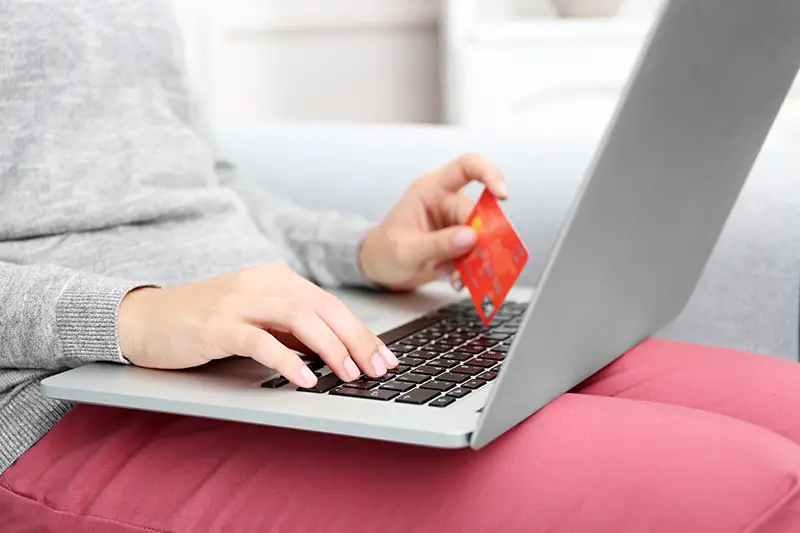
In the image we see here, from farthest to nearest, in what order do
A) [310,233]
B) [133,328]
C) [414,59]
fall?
1. [414,59]
2. [310,233]
3. [133,328]

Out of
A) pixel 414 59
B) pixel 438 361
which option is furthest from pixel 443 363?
pixel 414 59

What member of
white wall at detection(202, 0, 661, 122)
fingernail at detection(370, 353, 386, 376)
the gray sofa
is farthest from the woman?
white wall at detection(202, 0, 661, 122)

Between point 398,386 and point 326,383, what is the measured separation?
5 centimetres

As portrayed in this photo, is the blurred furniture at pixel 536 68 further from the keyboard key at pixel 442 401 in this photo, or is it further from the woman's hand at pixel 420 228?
the keyboard key at pixel 442 401

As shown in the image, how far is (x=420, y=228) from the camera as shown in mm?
961

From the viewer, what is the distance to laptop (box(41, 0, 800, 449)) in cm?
51

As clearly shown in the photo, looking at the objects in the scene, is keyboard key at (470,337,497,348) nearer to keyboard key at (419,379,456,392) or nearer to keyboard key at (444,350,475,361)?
keyboard key at (444,350,475,361)

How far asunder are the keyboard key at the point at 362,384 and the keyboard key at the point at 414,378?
2 centimetres

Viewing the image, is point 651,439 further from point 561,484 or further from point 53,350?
point 53,350

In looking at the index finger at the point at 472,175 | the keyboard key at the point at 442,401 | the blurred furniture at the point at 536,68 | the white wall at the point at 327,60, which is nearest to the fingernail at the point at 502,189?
the index finger at the point at 472,175

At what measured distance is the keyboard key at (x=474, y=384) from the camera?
61 centimetres

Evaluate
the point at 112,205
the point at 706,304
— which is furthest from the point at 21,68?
the point at 706,304

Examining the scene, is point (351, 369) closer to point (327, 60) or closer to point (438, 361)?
point (438, 361)

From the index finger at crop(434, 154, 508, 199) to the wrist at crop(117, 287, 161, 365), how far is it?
1.06 ft
